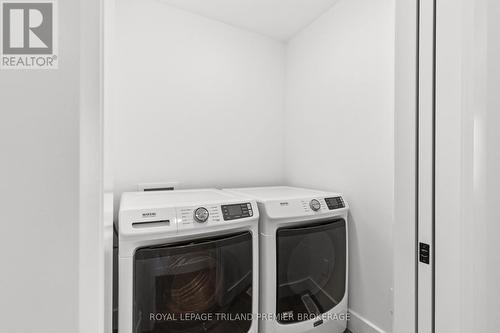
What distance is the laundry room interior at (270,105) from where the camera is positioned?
4.55ft

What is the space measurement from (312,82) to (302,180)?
73 centimetres

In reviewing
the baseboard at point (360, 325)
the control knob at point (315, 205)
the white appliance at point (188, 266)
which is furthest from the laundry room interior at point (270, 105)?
the white appliance at point (188, 266)

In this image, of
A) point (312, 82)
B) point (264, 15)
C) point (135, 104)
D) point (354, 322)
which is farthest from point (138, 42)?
point (354, 322)

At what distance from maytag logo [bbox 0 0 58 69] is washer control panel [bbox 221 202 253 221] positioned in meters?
0.95

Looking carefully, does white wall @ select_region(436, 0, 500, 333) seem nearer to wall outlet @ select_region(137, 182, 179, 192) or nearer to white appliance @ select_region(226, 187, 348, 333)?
white appliance @ select_region(226, 187, 348, 333)

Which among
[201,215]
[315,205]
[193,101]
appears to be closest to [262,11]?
[193,101]

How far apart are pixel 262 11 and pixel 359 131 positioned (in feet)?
3.46

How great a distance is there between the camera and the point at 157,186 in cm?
163

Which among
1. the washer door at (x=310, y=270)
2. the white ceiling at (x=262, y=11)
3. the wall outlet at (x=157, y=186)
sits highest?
the white ceiling at (x=262, y=11)

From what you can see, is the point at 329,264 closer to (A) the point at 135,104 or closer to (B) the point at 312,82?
(B) the point at 312,82

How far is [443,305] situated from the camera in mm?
606

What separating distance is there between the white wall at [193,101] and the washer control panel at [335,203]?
72cm

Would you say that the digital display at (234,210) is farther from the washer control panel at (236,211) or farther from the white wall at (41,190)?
the white wall at (41,190)

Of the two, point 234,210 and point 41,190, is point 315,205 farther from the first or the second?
point 41,190
